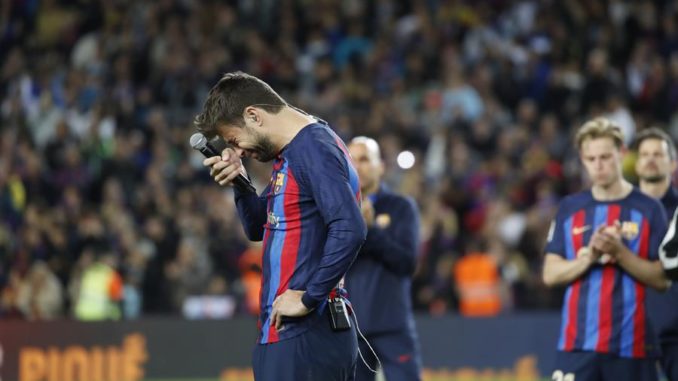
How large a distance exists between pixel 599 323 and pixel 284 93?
1252cm

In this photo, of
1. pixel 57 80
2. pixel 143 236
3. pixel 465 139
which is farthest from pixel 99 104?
pixel 465 139

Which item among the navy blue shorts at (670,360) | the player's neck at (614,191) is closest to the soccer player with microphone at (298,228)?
the player's neck at (614,191)

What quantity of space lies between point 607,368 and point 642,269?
605 mm

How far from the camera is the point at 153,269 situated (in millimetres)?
15922

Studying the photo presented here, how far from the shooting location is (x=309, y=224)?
556 cm

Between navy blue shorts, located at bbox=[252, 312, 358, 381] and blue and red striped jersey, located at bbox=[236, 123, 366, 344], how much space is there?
0.04 m

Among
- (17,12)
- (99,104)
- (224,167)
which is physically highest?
(17,12)

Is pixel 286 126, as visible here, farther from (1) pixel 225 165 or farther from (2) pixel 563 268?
(2) pixel 563 268

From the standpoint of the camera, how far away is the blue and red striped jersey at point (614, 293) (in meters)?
Result: 7.17

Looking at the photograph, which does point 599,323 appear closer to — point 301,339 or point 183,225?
point 301,339

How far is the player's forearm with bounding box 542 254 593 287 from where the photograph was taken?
7215 mm

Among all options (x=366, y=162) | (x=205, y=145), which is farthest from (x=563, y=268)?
(x=205, y=145)

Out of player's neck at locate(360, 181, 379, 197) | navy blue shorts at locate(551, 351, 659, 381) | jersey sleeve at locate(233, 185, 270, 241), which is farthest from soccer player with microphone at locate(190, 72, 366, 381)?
player's neck at locate(360, 181, 379, 197)

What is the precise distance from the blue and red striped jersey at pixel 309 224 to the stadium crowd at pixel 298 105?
10317 mm
